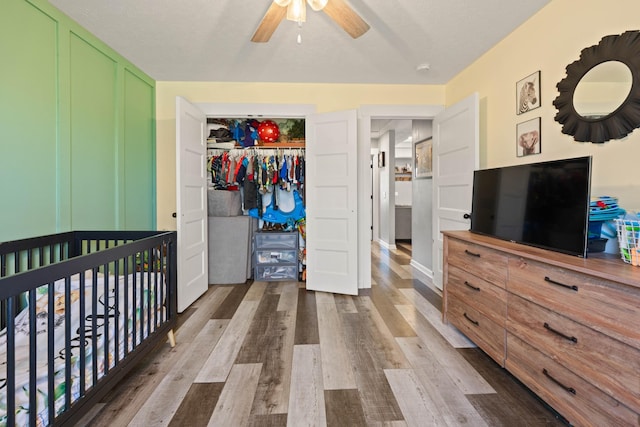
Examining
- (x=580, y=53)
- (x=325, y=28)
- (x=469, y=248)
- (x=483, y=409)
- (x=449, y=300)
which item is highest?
(x=325, y=28)

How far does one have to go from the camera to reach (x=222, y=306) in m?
2.84

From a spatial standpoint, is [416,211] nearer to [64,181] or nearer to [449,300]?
[449,300]

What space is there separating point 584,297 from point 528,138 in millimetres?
1430

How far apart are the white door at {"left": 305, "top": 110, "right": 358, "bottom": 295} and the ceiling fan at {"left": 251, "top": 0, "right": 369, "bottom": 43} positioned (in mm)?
1344

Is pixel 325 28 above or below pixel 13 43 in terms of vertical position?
above

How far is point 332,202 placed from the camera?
3252 millimetres

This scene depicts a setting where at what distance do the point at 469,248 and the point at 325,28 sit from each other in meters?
2.00

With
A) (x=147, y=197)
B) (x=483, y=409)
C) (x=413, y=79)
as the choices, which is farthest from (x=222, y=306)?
(x=413, y=79)

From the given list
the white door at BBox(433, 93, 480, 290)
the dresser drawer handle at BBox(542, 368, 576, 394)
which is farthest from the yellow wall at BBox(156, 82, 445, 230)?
the dresser drawer handle at BBox(542, 368, 576, 394)

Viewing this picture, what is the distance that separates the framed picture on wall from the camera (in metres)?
3.92

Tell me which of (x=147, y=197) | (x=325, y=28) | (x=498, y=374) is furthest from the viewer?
(x=147, y=197)

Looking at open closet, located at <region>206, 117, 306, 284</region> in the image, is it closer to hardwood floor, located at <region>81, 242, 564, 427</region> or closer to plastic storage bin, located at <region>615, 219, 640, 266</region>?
hardwood floor, located at <region>81, 242, 564, 427</region>

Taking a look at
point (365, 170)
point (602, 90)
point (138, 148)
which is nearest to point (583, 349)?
point (602, 90)

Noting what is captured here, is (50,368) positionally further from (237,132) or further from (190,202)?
(237,132)
